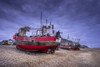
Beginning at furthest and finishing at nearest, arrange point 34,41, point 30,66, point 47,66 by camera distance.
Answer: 1. point 34,41
2. point 47,66
3. point 30,66

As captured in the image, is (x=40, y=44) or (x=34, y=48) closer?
(x=40, y=44)

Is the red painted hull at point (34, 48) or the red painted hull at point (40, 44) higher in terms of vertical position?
the red painted hull at point (40, 44)

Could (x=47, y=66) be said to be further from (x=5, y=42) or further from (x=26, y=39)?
(x=5, y=42)

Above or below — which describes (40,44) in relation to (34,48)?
above

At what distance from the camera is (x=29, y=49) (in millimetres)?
16609

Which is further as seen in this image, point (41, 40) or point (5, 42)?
point (5, 42)

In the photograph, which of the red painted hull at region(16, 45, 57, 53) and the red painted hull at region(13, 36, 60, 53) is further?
the red painted hull at region(16, 45, 57, 53)

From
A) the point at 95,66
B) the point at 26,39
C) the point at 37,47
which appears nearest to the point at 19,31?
the point at 26,39

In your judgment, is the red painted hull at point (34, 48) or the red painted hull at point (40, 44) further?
the red painted hull at point (34, 48)

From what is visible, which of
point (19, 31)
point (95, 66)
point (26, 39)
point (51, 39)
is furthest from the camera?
point (19, 31)

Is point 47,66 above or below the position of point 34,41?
below

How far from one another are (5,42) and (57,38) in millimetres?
28914

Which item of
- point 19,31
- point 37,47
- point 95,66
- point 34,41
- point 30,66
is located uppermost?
point 19,31

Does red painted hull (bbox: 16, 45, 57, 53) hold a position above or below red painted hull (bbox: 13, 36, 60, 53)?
below
